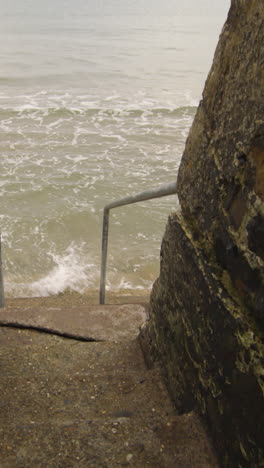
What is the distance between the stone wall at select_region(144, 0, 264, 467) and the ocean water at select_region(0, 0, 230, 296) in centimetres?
404

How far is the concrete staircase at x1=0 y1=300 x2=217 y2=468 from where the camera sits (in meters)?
1.44

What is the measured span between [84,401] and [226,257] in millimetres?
954

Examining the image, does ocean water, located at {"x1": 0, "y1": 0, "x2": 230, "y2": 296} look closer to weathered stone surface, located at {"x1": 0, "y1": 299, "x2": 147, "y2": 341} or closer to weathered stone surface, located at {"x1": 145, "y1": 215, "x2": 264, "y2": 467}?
weathered stone surface, located at {"x1": 0, "y1": 299, "x2": 147, "y2": 341}

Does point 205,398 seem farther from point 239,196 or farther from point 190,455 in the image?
point 239,196

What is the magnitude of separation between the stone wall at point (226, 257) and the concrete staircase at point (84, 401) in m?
0.13

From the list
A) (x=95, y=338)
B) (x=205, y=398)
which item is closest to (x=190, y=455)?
(x=205, y=398)

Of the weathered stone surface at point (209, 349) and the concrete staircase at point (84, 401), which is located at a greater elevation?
the weathered stone surface at point (209, 349)

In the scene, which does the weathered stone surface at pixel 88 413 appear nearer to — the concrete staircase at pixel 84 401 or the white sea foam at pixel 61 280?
the concrete staircase at pixel 84 401

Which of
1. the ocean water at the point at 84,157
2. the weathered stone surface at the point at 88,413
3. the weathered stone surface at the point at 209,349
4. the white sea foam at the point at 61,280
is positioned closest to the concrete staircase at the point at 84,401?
the weathered stone surface at the point at 88,413

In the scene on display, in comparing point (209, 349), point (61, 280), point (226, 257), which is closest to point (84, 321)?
point (209, 349)

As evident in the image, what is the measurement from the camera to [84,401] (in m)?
1.85

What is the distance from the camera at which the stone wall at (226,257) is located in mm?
1199

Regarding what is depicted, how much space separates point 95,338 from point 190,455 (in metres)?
1.26

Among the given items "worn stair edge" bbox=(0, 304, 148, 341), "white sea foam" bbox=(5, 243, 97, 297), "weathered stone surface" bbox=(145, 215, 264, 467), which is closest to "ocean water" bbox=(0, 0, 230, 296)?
"white sea foam" bbox=(5, 243, 97, 297)
